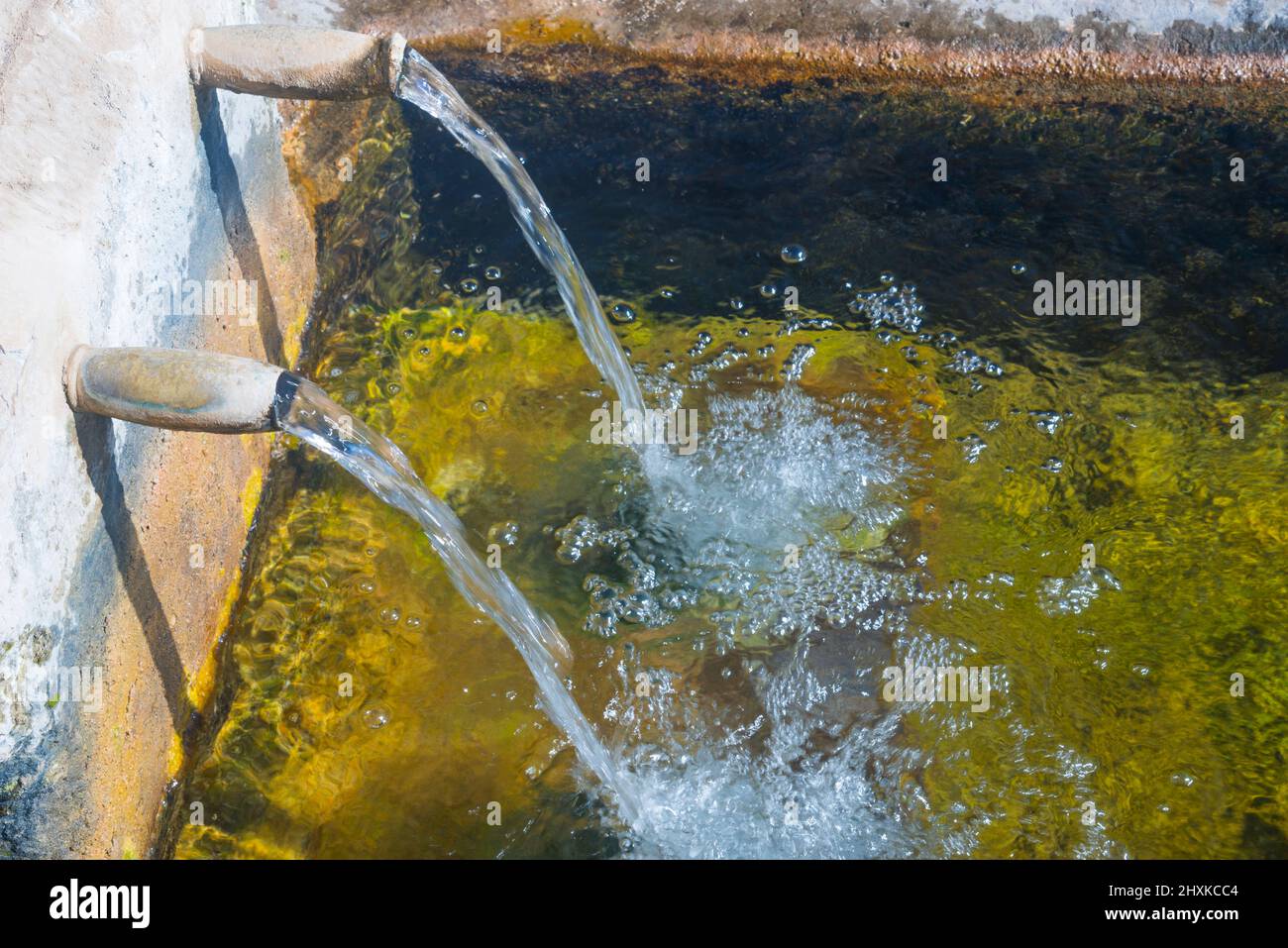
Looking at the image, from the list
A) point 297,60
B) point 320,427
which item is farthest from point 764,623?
point 297,60

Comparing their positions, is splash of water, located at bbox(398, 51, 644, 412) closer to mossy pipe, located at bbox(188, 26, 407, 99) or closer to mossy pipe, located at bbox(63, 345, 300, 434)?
mossy pipe, located at bbox(188, 26, 407, 99)

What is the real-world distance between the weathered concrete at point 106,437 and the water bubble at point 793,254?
228cm

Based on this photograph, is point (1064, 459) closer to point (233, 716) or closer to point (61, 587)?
point (233, 716)

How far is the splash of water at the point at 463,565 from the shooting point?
126 inches

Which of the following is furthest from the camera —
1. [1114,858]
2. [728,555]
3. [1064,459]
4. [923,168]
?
[923,168]

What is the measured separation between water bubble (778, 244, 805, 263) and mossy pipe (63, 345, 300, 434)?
271 cm

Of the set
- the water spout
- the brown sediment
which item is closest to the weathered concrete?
the water spout

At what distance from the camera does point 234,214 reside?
160 inches

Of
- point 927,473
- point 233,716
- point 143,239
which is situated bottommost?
point 233,716

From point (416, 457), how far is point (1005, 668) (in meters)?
2.25

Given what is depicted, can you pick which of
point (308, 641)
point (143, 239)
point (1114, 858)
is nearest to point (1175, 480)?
point (1114, 858)

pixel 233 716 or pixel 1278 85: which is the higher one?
pixel 1278 85

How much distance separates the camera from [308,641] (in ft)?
12.6

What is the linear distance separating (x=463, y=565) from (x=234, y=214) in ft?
5.00
